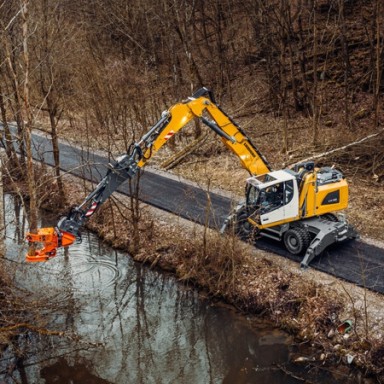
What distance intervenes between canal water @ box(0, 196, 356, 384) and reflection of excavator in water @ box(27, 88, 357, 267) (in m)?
2.85

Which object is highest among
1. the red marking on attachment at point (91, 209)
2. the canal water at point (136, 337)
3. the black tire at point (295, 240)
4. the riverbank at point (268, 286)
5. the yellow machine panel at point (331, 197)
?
the red marking on attachment at point (91, 209)

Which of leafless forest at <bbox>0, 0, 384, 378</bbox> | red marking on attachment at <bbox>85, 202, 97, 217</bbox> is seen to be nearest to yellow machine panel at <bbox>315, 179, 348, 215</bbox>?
leafless forest at <bbox>0, 0, 384, 378</bbox>

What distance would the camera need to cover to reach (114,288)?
1825 centimetres

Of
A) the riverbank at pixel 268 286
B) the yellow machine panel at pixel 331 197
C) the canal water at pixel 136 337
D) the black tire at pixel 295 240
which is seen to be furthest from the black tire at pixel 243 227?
the canal water at pixel 136 337

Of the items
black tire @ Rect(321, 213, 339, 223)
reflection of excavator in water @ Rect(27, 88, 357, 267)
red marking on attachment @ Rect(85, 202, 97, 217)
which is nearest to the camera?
red marking on attachment @ Rect(85, 202, 97, 217)

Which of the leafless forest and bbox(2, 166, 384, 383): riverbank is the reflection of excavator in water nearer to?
bbox(2, 166, 384, 383): riverbank

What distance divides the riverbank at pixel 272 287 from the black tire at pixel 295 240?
1.57 ft

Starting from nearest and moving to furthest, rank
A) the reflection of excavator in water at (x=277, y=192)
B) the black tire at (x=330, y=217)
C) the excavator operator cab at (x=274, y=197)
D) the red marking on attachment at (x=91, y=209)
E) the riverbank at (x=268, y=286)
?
the riverbank at (x=268, y=286)
the red marking on attachment at (x=91, y=209)
the reflection of excavator in water at (x=277, y=192)
the excavator operator cab at (x=274, y=197)
the black tire at (x=330, y=217)

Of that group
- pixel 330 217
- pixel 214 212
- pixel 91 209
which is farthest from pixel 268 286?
pixel 91 209

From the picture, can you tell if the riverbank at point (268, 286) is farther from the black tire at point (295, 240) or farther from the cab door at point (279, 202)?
the cab door at point (279, 202)

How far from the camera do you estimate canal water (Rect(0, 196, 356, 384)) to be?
14.3 m

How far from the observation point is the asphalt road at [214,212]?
16469 mm

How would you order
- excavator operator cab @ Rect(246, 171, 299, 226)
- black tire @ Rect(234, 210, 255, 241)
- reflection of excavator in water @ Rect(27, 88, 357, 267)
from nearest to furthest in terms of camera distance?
reflection of excavator in water @ Rect(27, 88, 357, 267)
excavator operator cab @ Rect(246, 171, 299, 226)
black tire @ Rect(234, 210, 255, 241)

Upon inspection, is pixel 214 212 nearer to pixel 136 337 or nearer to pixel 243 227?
pixel 243 227
